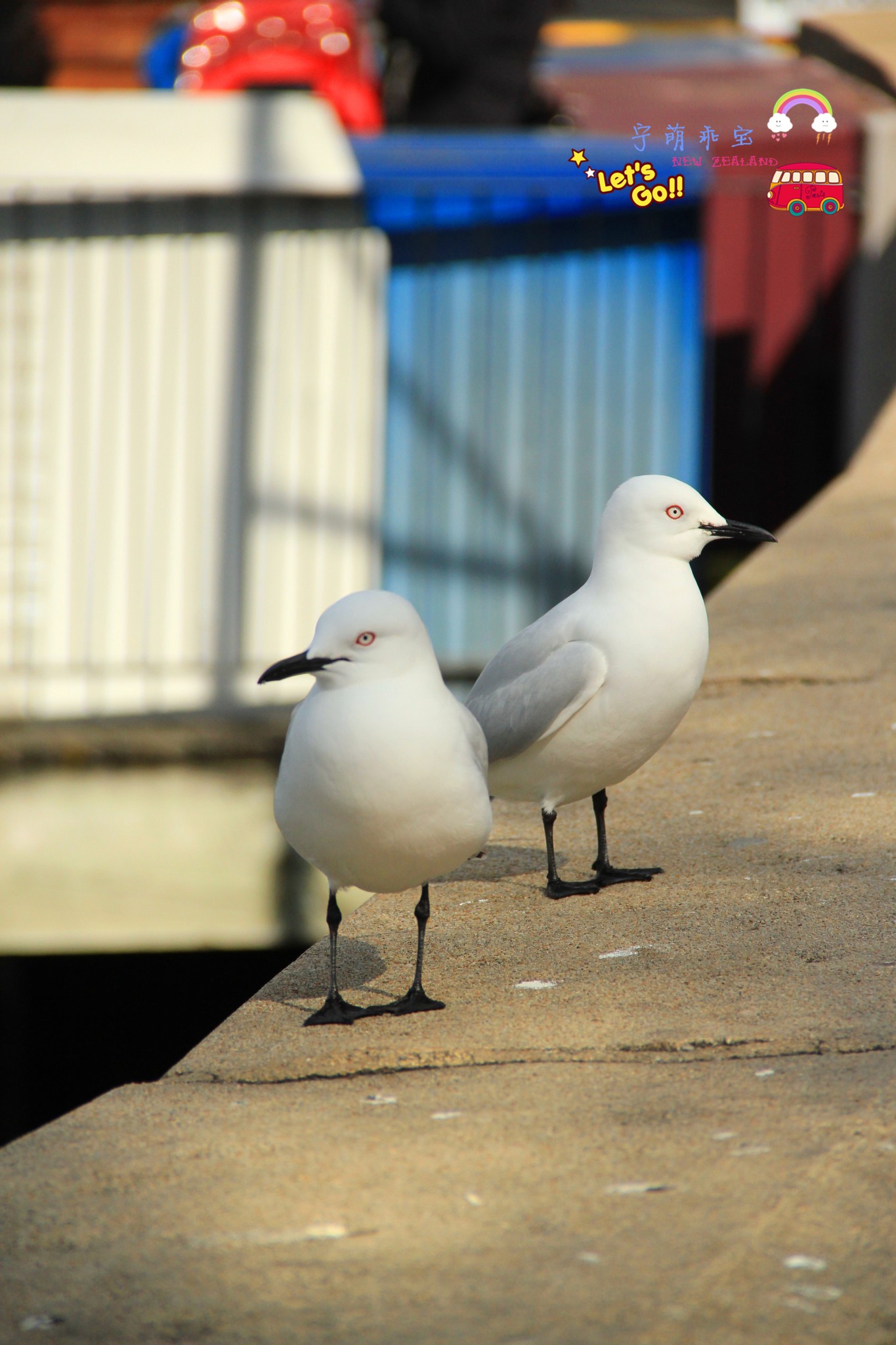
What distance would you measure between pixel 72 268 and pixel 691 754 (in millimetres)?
4514

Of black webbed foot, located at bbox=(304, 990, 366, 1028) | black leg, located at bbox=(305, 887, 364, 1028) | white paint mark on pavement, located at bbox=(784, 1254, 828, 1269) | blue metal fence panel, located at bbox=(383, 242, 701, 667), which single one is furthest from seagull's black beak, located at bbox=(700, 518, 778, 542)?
blue metal fence panel, located at bbox=(383, 242, 701, 667)

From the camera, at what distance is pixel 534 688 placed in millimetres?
3193

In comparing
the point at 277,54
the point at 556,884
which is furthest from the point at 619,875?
the point at 277,54

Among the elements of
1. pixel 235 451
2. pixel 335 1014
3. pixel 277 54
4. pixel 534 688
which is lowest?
pixel 235 451

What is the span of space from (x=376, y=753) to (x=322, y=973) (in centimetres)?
80

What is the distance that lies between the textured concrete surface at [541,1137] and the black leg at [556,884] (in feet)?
0.11

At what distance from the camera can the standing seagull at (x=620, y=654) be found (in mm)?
3139

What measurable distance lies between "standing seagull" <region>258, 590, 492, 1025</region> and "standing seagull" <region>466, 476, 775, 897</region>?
50 centimetres

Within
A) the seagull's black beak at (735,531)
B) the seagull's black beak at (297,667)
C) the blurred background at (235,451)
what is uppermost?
the seagull's black beak at (735,531)

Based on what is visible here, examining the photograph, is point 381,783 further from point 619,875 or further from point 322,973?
point 619,875

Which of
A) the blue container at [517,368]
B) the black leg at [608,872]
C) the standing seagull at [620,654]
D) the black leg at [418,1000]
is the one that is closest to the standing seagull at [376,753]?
the black leg at [418,1000]

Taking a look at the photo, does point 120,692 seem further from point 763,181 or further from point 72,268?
point 763,181

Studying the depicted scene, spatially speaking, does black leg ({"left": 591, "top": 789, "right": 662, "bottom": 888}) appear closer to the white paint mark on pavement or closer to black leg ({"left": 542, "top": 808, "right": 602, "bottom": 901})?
black leg ({"left": 542, "top": 808, "right": 602, "bottom": 901})

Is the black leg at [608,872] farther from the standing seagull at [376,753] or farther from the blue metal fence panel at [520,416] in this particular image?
the blue metal fence panel at [520,416]
